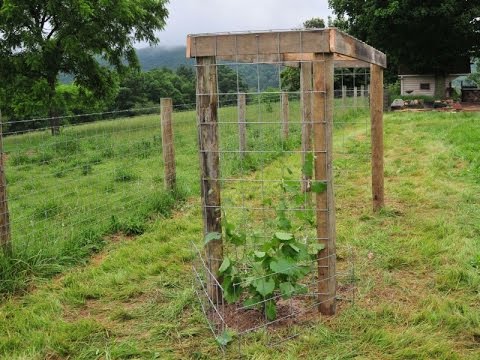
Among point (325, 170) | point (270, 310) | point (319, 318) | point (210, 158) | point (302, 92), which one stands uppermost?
point (302, 92)

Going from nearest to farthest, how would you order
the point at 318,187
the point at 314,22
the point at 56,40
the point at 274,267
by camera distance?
1. the point at 274,267
2. the point at 318,187
3. the point at 56,40
4. the point at 314,22

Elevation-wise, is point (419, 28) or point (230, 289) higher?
point (419, 28)

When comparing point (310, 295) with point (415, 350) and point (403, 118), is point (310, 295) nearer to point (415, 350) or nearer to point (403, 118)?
point (415, 350)

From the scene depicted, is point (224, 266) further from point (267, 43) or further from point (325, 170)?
point (267, 43)

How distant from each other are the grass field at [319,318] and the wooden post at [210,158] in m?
Result: 0.42

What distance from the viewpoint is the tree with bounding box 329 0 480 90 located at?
90.5ft

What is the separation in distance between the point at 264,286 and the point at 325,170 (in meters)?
0.95

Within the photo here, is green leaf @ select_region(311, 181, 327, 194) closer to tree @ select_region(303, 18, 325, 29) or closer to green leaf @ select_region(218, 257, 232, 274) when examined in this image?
green leaf @ select_region(218, 257, 232, 274)

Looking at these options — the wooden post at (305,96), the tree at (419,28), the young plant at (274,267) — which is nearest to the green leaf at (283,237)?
the young plant at (274,267)

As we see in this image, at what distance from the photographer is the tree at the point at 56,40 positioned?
2216cm

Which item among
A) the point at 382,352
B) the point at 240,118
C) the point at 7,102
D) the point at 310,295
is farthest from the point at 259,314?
the point at 7,102

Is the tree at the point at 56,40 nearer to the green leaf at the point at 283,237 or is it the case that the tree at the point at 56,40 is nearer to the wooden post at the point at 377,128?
the wooden post at the point at 377,128

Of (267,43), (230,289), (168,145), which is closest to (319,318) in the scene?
(230,289)

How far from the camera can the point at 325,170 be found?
370cm
